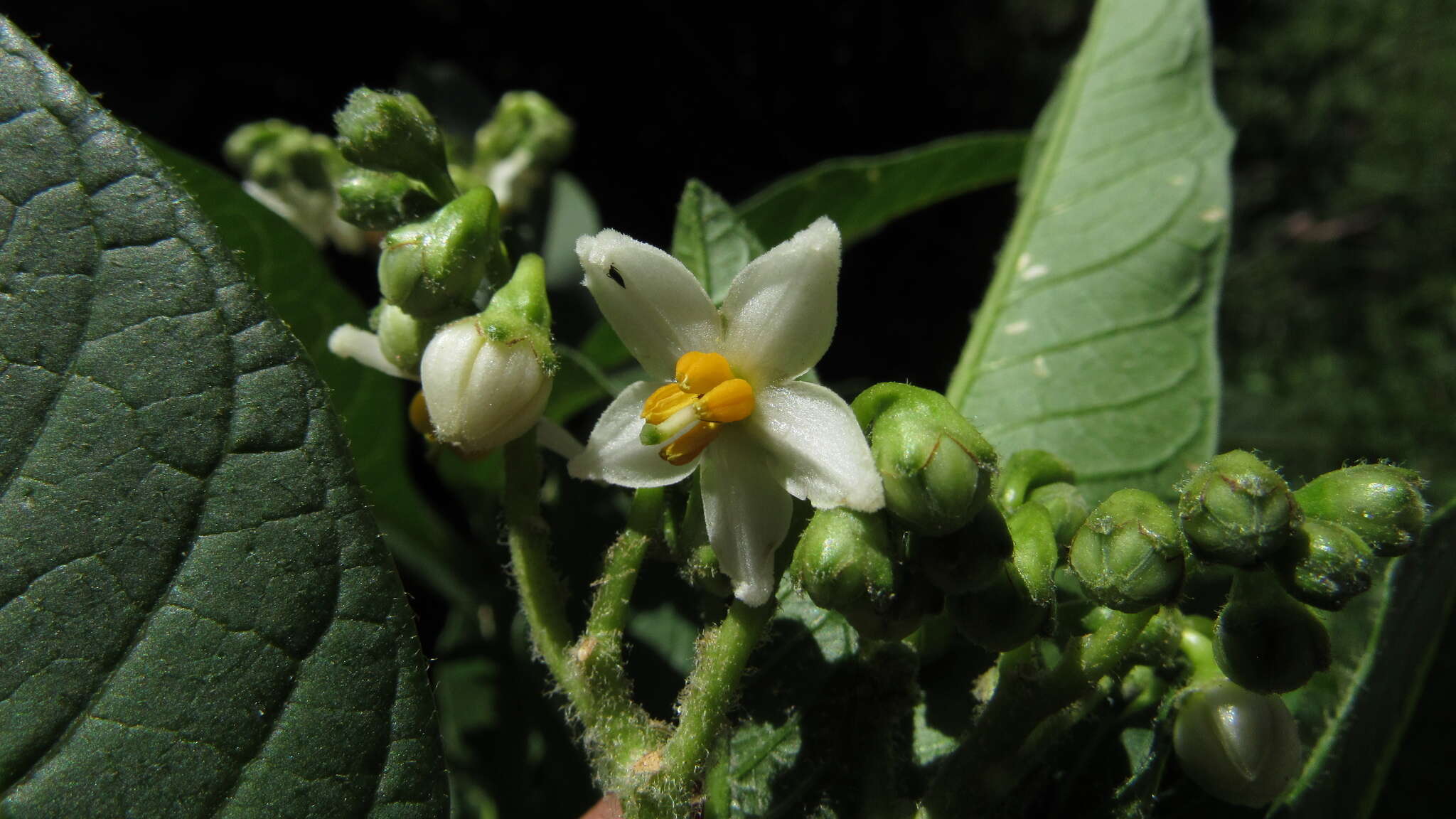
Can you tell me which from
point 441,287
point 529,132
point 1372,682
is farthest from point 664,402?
point 529,132

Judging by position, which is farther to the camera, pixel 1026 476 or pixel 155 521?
pixel 1026 476

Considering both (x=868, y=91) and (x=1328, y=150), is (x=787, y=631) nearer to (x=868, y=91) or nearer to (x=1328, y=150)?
(x=868, y=91)

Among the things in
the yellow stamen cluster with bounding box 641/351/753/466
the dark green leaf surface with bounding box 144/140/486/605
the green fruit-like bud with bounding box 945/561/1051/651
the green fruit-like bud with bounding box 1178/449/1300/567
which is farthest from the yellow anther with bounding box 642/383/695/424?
the dark green leaf surface with bounding box 144/140/486/605

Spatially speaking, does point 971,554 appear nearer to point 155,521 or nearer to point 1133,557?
point 1133,557

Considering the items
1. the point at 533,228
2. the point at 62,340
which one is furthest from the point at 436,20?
the point at 62,340

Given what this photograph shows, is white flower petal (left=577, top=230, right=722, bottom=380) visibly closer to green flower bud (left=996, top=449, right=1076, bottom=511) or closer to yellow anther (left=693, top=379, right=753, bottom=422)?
yellow anther (left=693, top=379, right=753, bottom=422)

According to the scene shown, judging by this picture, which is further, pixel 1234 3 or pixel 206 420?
pixel 1234 3

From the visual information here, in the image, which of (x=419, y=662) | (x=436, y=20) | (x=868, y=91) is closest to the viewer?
(x=419, y=662)
